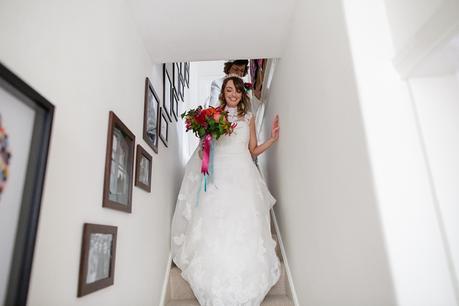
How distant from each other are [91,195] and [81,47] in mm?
542

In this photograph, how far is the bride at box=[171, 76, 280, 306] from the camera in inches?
74.6

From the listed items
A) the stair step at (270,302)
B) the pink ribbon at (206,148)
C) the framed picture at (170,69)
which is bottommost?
the stair step at (270,302)

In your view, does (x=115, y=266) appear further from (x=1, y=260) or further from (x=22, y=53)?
(x=22, y=53)

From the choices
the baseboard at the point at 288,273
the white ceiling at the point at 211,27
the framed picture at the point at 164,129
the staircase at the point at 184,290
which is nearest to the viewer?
the white ceiling at the point at 211,27

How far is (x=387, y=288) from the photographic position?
84cm

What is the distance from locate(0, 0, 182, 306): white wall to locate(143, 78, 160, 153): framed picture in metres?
0.09

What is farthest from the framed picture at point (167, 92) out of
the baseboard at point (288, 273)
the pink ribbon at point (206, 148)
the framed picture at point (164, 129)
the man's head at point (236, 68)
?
the baseboard at point (288, 273)

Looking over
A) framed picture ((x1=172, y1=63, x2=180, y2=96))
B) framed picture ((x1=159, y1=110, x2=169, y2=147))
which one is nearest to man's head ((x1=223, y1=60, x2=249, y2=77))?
framed picture ((x1=172, y1=63, x2=180, y2=96))

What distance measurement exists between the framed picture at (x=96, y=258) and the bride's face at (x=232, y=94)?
1.78 meters

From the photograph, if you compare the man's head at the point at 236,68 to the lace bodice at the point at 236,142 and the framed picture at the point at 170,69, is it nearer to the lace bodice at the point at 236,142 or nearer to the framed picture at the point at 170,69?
the framed picture at the point at 170,69

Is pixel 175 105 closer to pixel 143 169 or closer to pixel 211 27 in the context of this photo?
pixel 211 27

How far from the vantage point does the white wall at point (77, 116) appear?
796 mm

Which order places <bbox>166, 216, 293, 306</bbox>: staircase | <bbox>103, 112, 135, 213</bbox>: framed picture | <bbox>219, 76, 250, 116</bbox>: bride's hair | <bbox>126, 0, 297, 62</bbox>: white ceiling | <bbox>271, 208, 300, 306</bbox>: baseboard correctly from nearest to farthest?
<bbox>103, 112, 135, 213</bbox>: framed picture, <bbox>126, 0, 297, 62</bbox>: white ceiling, <bbox>271, 208, 300, 306</bbox>: baseboard, <bbox>166, 216, 293, 306</bbox>: staircase, <bbox>219, 76, 250, 116</bbox>: bride's hair

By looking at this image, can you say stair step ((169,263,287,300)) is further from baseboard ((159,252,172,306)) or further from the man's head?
the man's head
